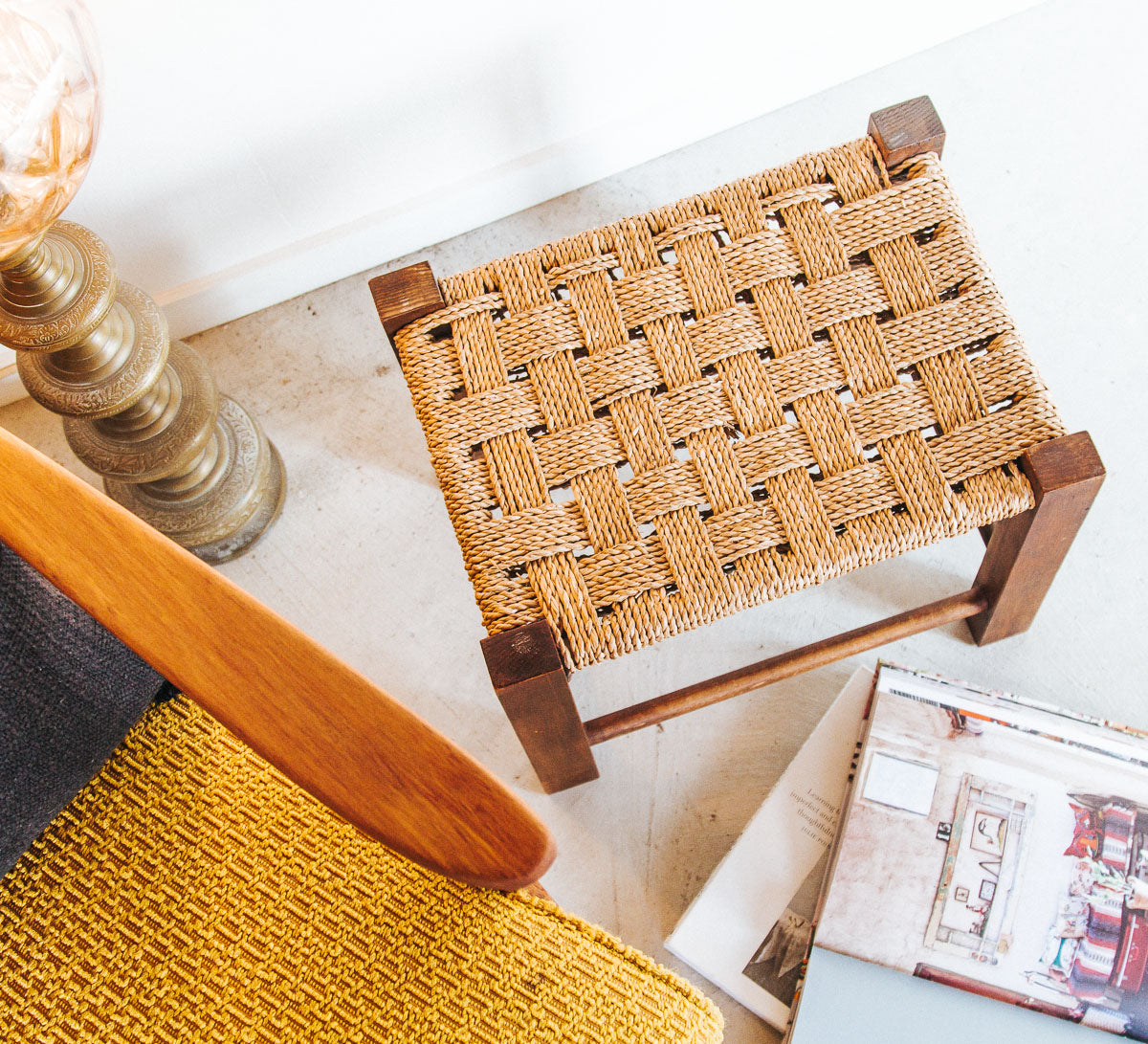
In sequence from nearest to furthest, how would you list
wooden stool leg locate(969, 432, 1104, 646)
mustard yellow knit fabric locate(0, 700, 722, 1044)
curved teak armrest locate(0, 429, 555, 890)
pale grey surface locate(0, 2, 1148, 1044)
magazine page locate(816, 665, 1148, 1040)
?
curved teak armrest locate(0, 429, 555, 890)
mustard yellow knit fabric locate(0, 700, 722, 1044)
wooden stool leg locate(969, 432, 1104, 646)
magazine page locate(816, 665, 1148, 1040)
pale grey surface locate(0, 2, 1148, 1044)

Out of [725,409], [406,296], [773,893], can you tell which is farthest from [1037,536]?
[406,296]

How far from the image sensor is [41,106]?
54 cm

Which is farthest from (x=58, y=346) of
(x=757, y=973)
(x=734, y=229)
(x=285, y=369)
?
(x=757, y=973)

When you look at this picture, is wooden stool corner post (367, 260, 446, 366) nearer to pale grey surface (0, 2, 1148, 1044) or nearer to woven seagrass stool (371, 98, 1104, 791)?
woven seagrass stool (371, 98, 1104, 791)

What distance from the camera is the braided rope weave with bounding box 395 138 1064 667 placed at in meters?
0.69

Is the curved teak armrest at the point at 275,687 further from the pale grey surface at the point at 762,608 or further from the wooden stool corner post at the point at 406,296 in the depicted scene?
the pale grey surface at the point at 762,608

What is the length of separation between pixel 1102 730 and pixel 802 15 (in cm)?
78

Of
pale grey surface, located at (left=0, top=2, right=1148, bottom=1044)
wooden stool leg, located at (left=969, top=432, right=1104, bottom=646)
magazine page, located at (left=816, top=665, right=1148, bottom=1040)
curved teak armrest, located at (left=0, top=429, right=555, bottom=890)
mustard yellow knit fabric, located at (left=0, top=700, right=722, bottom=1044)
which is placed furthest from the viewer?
pale grey surface, located at (left=0, top=2, right=1148, bottom=1044)

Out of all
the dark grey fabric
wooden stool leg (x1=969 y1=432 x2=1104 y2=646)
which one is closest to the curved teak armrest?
the dark grey fabric

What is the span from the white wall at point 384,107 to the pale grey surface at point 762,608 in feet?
0.14

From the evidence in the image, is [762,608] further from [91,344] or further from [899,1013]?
[91,344]

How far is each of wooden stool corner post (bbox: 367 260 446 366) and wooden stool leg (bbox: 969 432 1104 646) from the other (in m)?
0.45

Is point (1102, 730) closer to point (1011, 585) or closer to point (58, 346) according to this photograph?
point (1011, 585)

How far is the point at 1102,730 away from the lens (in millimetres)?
844
